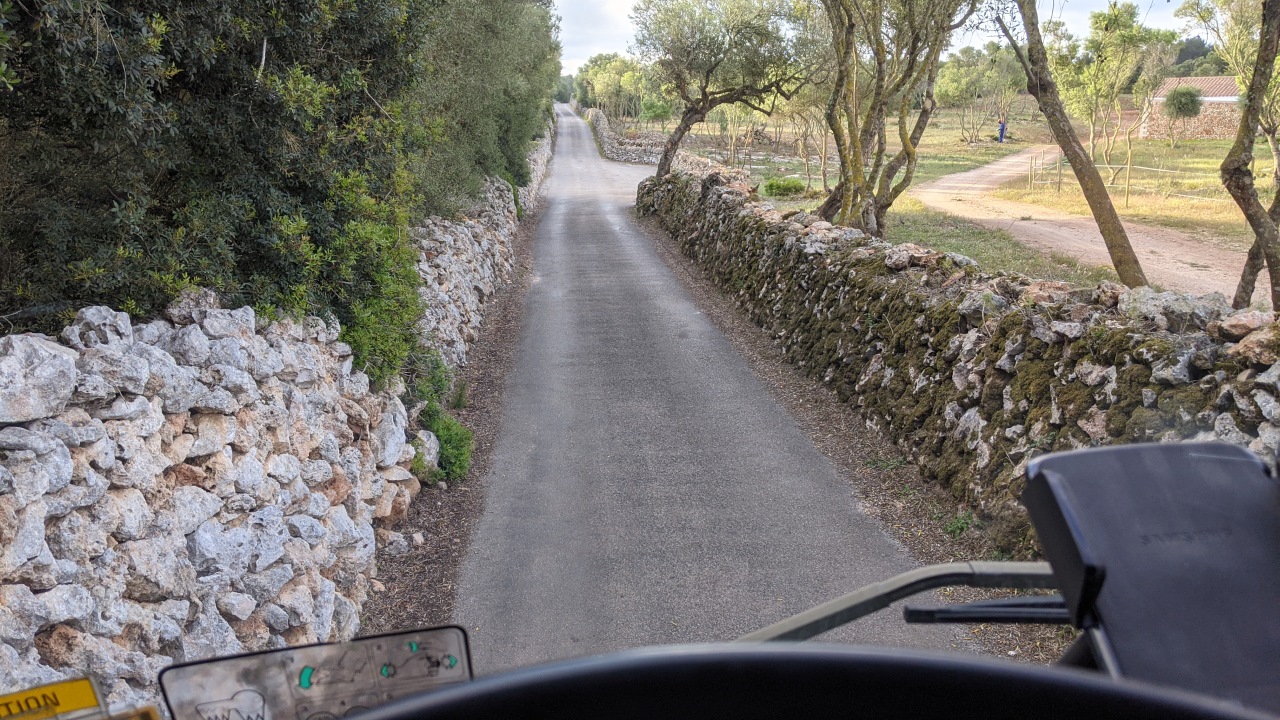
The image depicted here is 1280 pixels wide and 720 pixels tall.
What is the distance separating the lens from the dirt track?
17359mm

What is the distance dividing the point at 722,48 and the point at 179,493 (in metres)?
28.1

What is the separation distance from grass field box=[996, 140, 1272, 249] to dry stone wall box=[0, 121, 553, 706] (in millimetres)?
21738

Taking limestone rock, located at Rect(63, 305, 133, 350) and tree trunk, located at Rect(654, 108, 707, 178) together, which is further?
tree trunk, located at Rect(654, 108, 707, 178)

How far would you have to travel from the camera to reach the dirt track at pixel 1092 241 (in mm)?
17359

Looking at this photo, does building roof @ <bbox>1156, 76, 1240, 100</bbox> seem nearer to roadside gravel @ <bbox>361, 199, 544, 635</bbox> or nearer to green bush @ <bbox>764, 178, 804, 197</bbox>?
green bush @ <bbox>764, 178, 804, 197</bbox>

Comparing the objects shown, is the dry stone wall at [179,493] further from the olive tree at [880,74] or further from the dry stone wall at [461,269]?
the olive tree at [880,74]

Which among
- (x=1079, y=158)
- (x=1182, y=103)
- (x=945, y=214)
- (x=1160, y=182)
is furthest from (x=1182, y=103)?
(x=1079, y=158)

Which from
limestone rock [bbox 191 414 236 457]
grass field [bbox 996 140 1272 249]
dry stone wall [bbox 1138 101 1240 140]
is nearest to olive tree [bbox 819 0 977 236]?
→ grass field [bbox 996 140 1272 249]

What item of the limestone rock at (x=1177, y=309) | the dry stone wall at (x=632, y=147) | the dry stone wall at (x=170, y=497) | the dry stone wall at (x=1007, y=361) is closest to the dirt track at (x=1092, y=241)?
the dry stone wall at (x=1007, y=361)

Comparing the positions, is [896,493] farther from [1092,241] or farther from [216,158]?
[1092,241]

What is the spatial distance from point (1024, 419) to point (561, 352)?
26.7 ft

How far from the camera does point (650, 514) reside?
8766mm

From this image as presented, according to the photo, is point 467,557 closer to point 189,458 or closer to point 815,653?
point 189,458

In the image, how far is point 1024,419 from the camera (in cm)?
780
